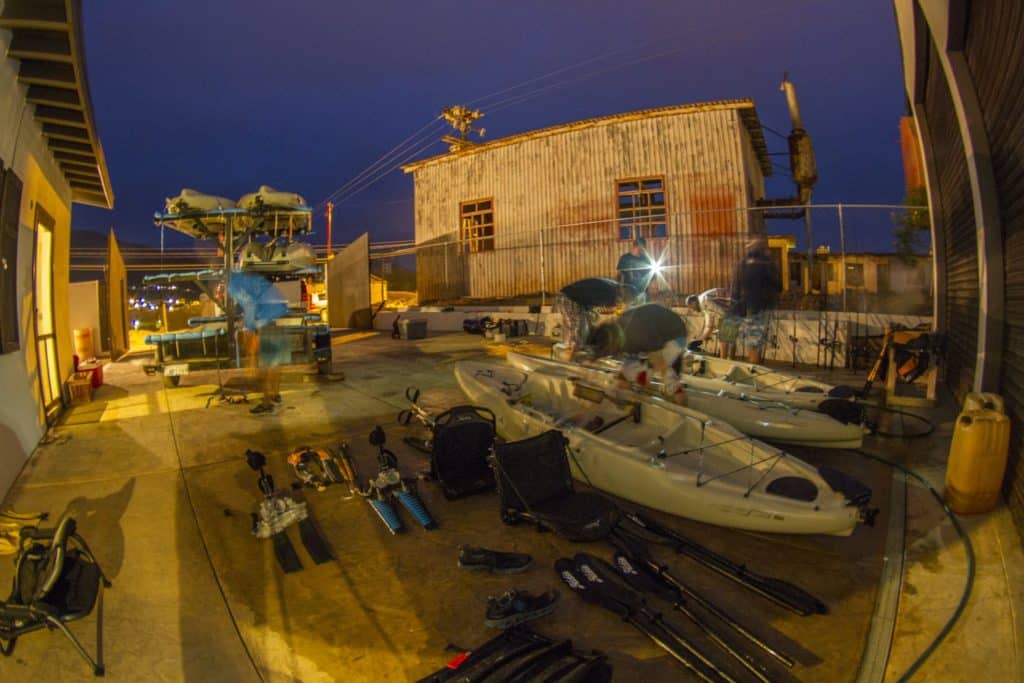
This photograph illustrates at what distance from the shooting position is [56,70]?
6.83 m

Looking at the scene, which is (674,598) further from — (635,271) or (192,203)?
(192,203)

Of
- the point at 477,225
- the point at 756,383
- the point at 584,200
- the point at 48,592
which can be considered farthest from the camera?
the point at 477,225

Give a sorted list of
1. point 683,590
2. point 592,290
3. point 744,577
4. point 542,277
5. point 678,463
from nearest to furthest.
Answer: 1. point 683,590
2. point 744,577
3. point 678,463
4. point 592,290
5. point 542,277

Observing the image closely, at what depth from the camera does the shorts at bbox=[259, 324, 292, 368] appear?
9.84 metres

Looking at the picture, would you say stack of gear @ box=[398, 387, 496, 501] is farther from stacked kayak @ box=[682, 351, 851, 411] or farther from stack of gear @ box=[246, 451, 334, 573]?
stacked kayak @ box=[682, 351, 851, 411]

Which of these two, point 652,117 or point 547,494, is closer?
point 547,494

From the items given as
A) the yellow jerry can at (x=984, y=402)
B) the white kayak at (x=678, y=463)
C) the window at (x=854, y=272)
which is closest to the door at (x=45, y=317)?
the white kayak at (x=678, y=463)

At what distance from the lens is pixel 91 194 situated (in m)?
11.6

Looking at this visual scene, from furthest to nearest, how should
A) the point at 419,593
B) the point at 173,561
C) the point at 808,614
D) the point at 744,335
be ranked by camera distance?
the point at 744,335 < the point at 173,561 < the point at 419,593 < the point at 808,614

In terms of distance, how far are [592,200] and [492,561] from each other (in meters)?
16.2

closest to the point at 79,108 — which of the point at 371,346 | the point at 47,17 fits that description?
the point at 47,17

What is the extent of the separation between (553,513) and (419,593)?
1.23 meters

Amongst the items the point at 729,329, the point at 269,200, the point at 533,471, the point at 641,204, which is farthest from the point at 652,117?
the point at 533,471

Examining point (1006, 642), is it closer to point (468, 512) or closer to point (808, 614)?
point (808, 614)
